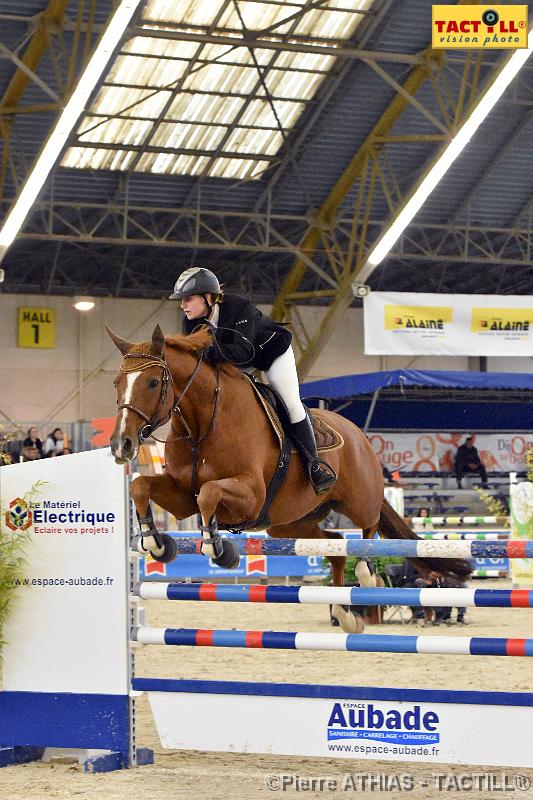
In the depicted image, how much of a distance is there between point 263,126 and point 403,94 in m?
2.74

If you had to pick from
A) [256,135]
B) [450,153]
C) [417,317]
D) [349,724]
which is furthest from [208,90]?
[349,724]

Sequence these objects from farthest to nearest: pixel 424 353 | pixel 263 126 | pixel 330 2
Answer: pixel 263 126 → pixel 424 353 → pixel 330 2

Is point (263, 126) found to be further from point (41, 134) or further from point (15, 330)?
point (15, 330)

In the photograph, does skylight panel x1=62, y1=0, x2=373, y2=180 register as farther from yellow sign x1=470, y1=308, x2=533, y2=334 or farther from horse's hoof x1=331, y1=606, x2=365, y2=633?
horse's hoof x1=331, y1=606, x2=365, y2=633

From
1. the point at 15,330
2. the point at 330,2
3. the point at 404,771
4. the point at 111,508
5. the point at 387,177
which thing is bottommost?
the point at 404,771

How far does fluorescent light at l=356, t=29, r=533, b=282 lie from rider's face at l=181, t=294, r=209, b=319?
9930 mm

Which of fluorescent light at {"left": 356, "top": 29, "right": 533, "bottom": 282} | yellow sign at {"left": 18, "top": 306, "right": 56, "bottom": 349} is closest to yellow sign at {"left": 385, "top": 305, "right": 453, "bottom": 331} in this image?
fluorescent light at {"left": 356, "top": 29, "right": 533, "bottom": 282}

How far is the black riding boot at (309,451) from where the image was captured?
491 centimetres

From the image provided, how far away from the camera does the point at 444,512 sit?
1670 cm

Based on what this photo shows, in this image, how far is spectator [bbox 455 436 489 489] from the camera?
1822 cm

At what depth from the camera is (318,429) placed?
5.25 meters

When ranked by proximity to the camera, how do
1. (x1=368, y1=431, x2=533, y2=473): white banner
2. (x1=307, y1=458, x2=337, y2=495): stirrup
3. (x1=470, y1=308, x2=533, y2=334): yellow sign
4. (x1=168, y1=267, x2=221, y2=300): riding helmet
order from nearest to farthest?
(x1=168, y1=267, x2=221, y2=300): riding helmet, (x1=307, y1=458, x2=337, y2=495): stirrup, (x1=470, y1=308, x2=533, y2=334): yellow sign, (x1=368, y1=431, x2=533, y2=473): white banner

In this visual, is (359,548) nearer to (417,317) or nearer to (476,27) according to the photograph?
(476,27)

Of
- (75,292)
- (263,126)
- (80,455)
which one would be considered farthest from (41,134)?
(80,455)
